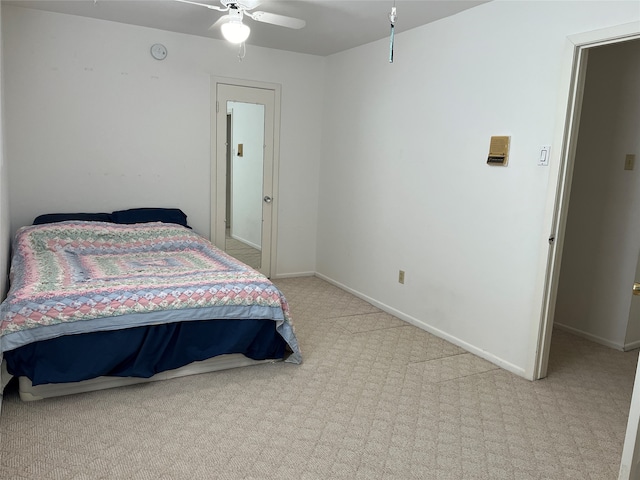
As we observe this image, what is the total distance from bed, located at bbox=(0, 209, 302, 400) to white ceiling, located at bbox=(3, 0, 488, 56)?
183 cm

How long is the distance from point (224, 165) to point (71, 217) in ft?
4.81

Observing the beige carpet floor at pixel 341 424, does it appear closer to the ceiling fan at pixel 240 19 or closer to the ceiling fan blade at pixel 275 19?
the ceiling fan at pixel 240 19

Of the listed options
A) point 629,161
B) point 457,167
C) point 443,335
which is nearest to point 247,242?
point 443,335

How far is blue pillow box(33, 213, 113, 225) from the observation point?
12.9ft

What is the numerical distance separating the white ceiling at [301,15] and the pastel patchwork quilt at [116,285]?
1.70 meters

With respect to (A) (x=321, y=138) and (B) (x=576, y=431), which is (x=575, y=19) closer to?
(B) (x=576, y=431)

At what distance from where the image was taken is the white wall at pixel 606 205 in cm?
356

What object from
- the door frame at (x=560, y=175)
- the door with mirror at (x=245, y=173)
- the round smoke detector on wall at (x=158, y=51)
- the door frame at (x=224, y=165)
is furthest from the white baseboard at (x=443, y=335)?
the round smoke detector on wall at (x=158, y=51)

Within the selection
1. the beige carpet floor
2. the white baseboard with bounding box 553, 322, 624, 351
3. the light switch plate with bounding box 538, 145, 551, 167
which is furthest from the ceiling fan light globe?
the white baseboard with bounding box 553, 322, 624, 351

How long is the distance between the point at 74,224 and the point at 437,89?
303 centimetres

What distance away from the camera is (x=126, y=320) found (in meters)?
2.60

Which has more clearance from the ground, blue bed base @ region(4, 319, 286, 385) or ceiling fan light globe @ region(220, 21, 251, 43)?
ceiling fan light globe @ region(220, 21, 251, 43)

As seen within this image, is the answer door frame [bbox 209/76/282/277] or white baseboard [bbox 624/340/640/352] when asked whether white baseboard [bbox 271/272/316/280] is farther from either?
white baseboard [bbox 624/340/640/352]

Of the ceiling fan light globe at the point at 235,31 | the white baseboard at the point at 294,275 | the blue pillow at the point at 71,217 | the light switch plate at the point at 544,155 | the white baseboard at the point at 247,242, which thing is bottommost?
the white baseboard at the point at 294,275
